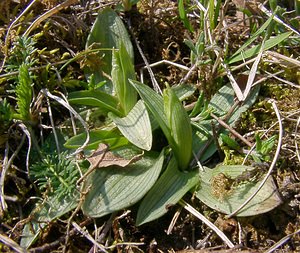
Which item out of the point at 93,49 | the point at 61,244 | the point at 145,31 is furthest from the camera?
the point at 145,31

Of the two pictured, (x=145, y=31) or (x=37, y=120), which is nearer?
(x=37, y=120)

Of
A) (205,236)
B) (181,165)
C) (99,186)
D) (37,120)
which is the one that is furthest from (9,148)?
(205,236)

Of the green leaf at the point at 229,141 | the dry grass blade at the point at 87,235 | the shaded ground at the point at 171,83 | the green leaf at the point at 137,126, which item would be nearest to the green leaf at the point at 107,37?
the shaded ground at the point at 171,83

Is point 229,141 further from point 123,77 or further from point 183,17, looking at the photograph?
point 183,17

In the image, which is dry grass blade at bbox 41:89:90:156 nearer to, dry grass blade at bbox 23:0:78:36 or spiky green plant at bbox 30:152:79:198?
spiky green plant at bbox 30:152:79:198

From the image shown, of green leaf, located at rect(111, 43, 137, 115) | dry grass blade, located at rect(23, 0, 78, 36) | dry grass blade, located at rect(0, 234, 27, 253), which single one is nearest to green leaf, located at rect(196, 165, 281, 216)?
green leaf, located at rect(111, 43, 137, 115)

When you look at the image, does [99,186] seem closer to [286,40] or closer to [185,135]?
[185,135]
